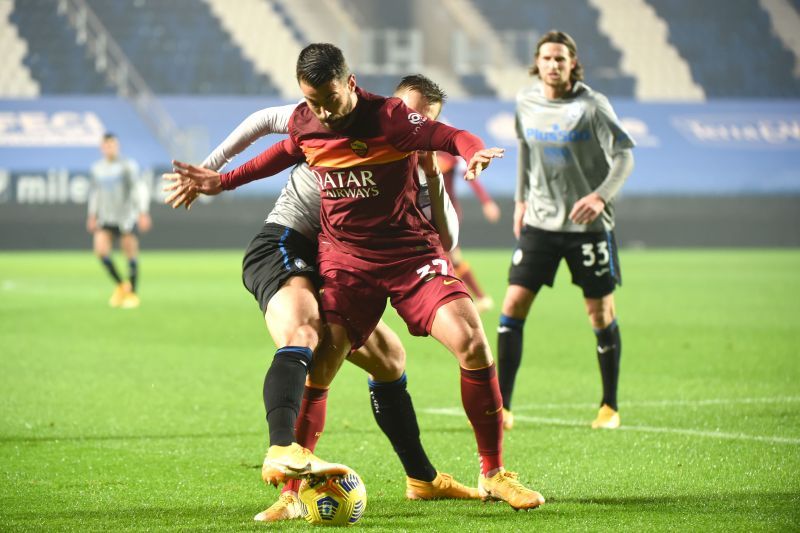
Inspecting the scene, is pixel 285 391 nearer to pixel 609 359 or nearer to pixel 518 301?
pixel 518 301

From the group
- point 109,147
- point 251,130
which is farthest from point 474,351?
point 109,147

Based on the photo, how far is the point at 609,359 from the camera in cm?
698

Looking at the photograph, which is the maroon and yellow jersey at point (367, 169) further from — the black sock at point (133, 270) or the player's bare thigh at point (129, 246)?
the player's bare thigh at point (129, 246)

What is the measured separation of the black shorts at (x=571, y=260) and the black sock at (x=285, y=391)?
8.67 ft

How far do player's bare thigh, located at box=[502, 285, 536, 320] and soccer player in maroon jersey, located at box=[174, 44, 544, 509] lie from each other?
1.96 metres

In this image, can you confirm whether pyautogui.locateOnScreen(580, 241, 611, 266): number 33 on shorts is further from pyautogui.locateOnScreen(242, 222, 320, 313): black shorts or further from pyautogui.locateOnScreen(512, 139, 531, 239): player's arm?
pyautogui.locateOnScreen(242, 222, 320, 313): black shorts

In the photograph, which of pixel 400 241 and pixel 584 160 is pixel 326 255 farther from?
pixel 584 160

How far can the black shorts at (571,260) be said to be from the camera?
6.87 m

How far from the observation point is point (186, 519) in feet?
14.7

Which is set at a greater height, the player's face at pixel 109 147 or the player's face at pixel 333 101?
the player's face at pixel 333 101

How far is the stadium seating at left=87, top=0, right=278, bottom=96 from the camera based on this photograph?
99.2ft

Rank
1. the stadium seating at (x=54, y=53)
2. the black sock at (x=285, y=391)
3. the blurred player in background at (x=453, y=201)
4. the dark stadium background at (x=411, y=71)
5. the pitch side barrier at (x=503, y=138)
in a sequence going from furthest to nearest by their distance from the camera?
the stadium seating at (x=54, y=53) → the dark stadium background at (x=411, y=71) → the pitch side barrier at (x=503, y=138) → the blurred player in background at (x=453, y=201) → the black sock at (x=285, y=391)

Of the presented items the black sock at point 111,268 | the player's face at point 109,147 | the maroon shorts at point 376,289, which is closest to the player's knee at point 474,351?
the maroon shorts at point 376,289

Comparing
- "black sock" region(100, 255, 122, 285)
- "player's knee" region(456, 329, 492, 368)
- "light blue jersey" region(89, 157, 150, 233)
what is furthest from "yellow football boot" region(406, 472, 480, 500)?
"light blue jersey" region(89, 157, 150, 233)
